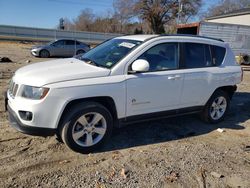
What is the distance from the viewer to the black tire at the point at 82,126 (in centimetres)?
374

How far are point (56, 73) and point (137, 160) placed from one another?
1773mm

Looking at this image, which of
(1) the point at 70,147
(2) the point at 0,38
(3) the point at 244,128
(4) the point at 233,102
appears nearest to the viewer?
(1) the point at 70,147

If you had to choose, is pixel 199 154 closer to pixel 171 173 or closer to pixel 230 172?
pixel 230 172

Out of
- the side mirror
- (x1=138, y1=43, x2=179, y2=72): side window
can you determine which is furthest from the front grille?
(x1=138, y1=43, x2=179, y2=72): side window

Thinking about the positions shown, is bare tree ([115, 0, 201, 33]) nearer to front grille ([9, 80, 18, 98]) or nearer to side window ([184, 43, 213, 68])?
side window ([184, 43, 213, 68])

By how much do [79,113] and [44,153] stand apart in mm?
847

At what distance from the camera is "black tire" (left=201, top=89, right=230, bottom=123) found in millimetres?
5465

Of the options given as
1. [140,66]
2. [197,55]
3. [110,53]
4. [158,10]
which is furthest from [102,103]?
[158,10]

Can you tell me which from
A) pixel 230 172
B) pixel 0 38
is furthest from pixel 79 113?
pixel 0 38

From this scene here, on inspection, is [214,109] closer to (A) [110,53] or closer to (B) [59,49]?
(A) [110,53]

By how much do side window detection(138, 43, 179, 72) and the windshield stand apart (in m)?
0.28

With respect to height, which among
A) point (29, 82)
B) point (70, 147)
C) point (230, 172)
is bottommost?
point (230, 172)

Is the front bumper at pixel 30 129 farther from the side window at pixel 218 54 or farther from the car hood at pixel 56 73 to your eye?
the side window at pixel 218 54

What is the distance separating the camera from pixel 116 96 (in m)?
3.99
